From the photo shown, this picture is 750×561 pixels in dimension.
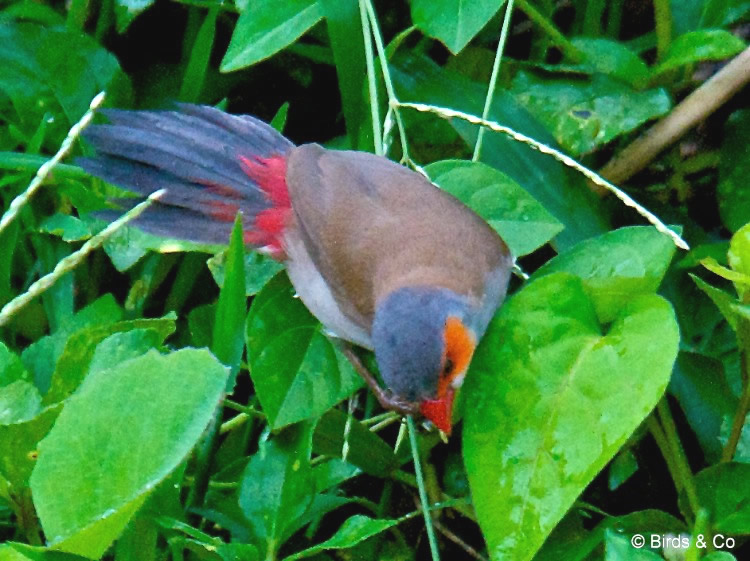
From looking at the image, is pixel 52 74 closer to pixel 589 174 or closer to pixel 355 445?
pixel 355 445

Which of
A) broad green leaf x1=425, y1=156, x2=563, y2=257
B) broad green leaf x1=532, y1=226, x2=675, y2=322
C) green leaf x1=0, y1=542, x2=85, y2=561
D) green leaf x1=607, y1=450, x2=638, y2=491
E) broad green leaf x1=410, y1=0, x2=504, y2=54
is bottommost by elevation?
green leaf x1=607, y1=450, x2=638, y2=491

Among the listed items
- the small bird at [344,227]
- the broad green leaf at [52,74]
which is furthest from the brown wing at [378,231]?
the broad green leaf at [52,74]

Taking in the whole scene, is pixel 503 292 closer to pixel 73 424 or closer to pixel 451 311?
pixel 451 311

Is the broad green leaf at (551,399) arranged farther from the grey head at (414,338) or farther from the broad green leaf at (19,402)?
the broad green leaf at (19,402)

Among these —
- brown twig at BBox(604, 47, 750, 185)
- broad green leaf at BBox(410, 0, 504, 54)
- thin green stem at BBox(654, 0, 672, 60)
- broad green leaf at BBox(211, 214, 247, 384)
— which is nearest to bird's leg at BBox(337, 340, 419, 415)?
broad green leaf at BBox(211, 214, 247, 384)

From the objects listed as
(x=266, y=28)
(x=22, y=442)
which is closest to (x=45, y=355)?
(x=22, y=442)

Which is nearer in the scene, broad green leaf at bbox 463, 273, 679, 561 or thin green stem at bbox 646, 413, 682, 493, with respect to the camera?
broad green leaf at bbox 463, 273, 679, 561

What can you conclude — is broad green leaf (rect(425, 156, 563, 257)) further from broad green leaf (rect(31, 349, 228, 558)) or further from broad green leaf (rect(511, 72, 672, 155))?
broad green leaf (rect(31, 349, 228, 558))

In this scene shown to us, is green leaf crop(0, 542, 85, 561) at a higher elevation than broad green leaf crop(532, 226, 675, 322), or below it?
below
